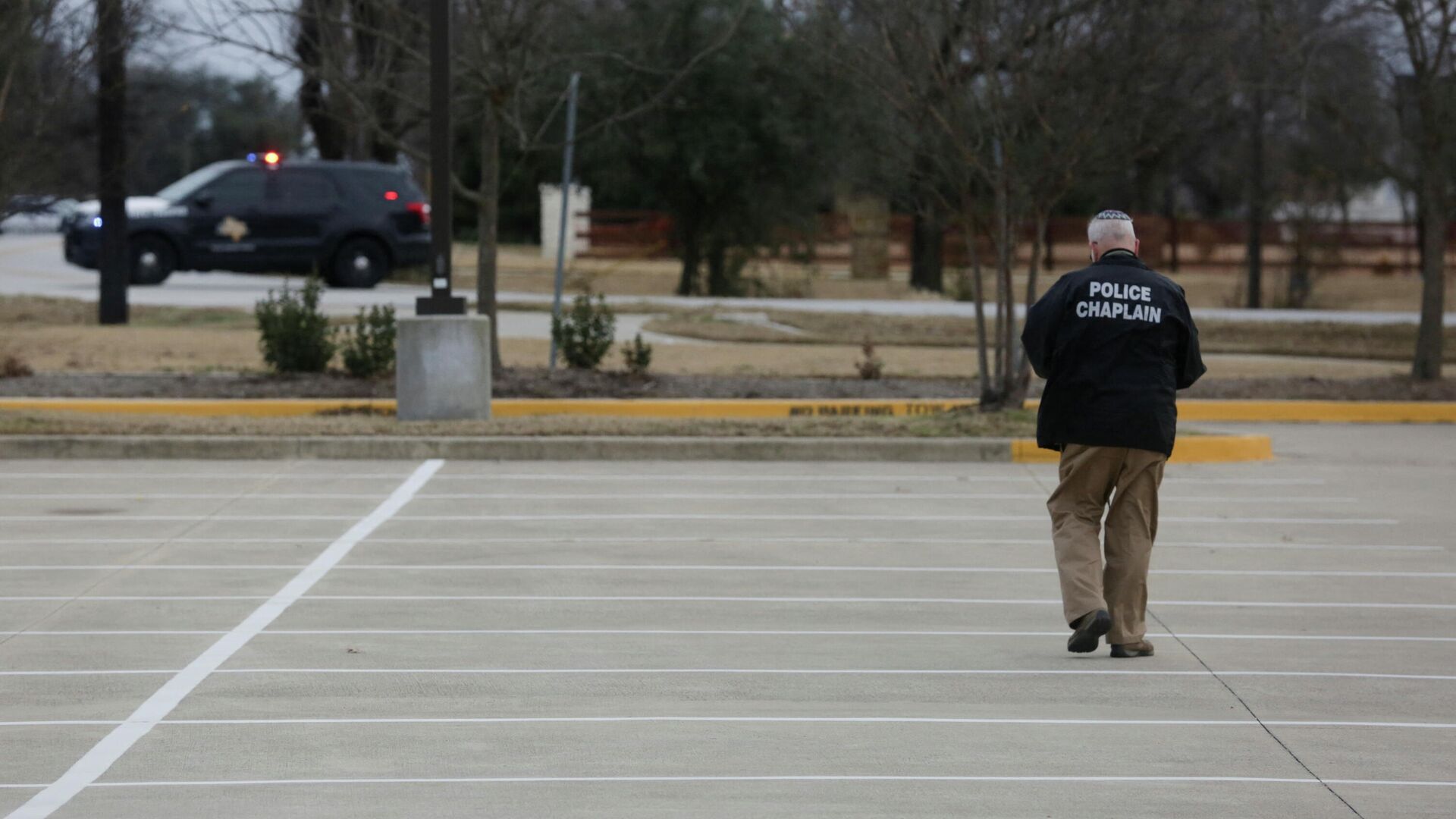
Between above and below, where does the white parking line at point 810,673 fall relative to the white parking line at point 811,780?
above

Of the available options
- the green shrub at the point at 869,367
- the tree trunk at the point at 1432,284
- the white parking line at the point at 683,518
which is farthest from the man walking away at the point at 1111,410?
the tree trunk at the point at 1432,284

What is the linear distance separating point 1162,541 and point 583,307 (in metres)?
9.09

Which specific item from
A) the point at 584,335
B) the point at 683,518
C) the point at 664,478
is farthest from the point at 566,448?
the point at 584,335

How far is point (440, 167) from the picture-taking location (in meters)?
14.9

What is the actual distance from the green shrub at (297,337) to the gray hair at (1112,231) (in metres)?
11.5

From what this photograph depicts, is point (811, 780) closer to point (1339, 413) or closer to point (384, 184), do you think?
point (1339, 413)

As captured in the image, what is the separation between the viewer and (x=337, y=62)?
695 inches

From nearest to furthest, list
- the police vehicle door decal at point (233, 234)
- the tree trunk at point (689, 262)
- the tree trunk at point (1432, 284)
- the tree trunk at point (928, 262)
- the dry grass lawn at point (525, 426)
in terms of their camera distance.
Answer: the dry grass lawn at point (525, 426) < the tree trunk at point (1432, 284) < the police vehicle door decal at point (233, 234) < the tree trunk at point (689, 262) < the tree trunk at point (928, 262)

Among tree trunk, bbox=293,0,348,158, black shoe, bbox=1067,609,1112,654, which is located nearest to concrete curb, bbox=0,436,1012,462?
tree trunk, bbox=293,0,348,158

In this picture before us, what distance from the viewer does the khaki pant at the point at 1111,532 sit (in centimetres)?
736

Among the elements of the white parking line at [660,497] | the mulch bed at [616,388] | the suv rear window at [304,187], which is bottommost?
the white parking line at [660,497]

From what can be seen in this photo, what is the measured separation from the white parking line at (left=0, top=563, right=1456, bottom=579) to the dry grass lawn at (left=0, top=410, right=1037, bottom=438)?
14.7ft

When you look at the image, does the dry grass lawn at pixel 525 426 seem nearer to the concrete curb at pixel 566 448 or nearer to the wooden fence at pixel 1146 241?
the concrete curb at pixel 566 448

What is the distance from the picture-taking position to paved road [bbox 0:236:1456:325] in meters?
25.4
